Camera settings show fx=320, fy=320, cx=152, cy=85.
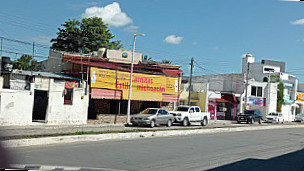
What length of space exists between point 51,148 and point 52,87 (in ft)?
44.6

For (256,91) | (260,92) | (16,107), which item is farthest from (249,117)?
(16,107)

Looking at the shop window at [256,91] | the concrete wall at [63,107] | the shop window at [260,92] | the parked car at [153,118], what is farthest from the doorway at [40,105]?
the shop window at [260,92]

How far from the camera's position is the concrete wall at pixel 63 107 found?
24828 millimetres

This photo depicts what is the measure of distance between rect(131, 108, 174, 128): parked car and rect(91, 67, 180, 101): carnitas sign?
464 cm

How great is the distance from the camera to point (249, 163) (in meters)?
10.7

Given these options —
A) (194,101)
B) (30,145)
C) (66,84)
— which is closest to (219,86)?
(194,101)

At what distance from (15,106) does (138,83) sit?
12573 millimetres

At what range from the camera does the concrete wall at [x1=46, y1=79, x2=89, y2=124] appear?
2483cm

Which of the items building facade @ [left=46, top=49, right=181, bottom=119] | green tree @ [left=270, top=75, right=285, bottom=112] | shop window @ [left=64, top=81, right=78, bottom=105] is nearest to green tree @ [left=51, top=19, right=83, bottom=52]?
building facade @ [left=46, top=49, right=181, bottom=119]

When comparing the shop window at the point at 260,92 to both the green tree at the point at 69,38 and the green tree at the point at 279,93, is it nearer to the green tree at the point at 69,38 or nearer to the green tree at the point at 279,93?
the green tree at the point at 279,93

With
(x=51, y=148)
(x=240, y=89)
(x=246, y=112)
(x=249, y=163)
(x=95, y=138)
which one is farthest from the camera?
(x=240, y=89)

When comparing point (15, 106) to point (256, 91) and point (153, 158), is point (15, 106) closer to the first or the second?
point (153, 158)

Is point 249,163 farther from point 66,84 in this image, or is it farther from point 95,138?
point 66,84

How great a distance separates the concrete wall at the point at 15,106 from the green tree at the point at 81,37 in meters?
26.8
